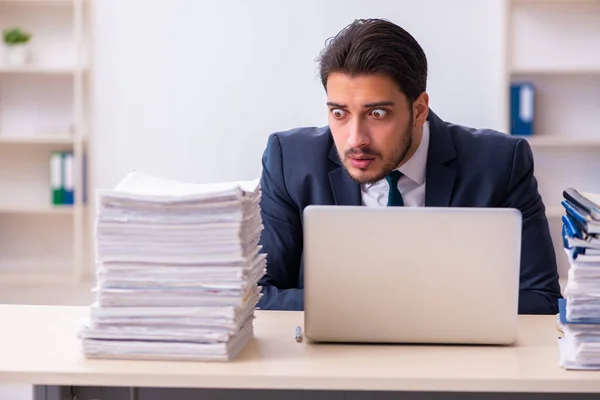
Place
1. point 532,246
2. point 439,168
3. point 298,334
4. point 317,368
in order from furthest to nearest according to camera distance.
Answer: point 439,168 → point 532,246 → point 298,334 → point 317,368

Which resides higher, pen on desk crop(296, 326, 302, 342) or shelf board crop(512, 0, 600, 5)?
shelf board crop(512, 0, 600, 5)

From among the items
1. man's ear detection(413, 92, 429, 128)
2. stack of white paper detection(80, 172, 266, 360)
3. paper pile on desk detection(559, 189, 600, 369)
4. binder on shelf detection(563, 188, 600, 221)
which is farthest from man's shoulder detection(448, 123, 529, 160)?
stack of white paper detection(80, 172, 266, 360)

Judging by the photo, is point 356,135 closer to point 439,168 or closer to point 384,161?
point 384,161

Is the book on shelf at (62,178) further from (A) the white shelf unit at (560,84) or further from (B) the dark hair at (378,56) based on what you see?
(B) the dark hair at (378,56)

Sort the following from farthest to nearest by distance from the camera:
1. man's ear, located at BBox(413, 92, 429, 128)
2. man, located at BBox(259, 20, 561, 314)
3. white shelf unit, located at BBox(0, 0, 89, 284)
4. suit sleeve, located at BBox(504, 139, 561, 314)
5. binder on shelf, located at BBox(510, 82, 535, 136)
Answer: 1. white shelf unit, located at BBox(0, 0, 89, 284)
2. binder on shelf, located at BBox(510, 82, 535, 136)
3. man's ear, located at BBox(413, 92, 429, 128)
4. man, located at BBox(259, 20, 561, 314)
5. suit sleeve, located at BBox(504, 139, 561, 314)

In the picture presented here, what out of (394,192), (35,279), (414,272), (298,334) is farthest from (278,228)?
(35,279)

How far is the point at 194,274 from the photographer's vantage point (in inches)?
56.3

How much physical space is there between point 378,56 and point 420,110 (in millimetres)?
214

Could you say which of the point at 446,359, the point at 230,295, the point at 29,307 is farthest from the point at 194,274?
the point at 29,307

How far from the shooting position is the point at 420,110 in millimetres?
2309

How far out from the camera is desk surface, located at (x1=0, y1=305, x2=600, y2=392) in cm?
134

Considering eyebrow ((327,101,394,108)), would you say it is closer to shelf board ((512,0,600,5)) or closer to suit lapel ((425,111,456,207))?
suit lapel ((425,111,456,207))

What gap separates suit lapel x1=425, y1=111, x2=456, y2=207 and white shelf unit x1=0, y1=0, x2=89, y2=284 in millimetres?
3169

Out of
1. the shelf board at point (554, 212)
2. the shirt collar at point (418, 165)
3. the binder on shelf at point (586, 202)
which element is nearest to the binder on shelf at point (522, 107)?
the shelf board at point (554, 212)
